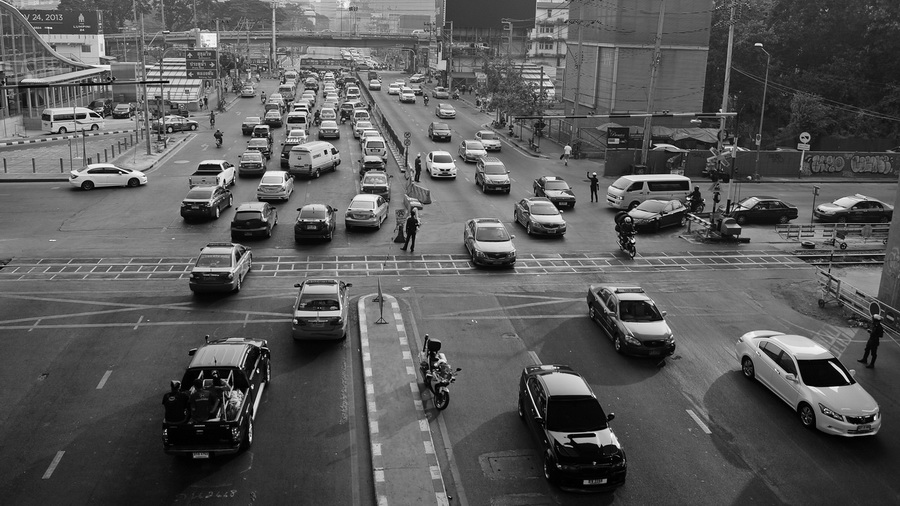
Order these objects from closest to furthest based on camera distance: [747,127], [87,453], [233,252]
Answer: [87,453] < [233,252] < [747,127]

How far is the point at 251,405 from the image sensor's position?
18734 millimetres

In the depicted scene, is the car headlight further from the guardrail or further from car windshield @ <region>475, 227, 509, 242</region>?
the guardrail

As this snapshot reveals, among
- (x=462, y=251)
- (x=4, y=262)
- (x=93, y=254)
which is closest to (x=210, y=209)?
(x=93, y=254)

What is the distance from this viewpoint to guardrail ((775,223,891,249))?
39.3 metres

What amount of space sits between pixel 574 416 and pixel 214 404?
742 centimetres

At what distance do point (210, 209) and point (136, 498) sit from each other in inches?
1006

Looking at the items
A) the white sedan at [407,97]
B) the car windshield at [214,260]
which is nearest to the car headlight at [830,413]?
the car windshield at [214,260]

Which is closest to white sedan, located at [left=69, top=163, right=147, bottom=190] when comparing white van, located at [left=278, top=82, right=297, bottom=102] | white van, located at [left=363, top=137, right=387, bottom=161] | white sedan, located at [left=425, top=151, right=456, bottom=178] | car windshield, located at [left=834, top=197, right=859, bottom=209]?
white van, located at [left=363, top=137, right=387, bottom=161]

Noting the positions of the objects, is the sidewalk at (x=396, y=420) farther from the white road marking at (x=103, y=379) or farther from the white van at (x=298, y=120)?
the white van at (x=298, y=120)

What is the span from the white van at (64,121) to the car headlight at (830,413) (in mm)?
69941

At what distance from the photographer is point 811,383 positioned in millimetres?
20234

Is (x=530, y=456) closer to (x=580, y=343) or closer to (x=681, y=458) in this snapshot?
(x=681, y=458)

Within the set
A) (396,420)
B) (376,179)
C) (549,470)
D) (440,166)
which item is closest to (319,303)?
(396,420)

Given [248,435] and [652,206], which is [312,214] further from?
[248,435]
